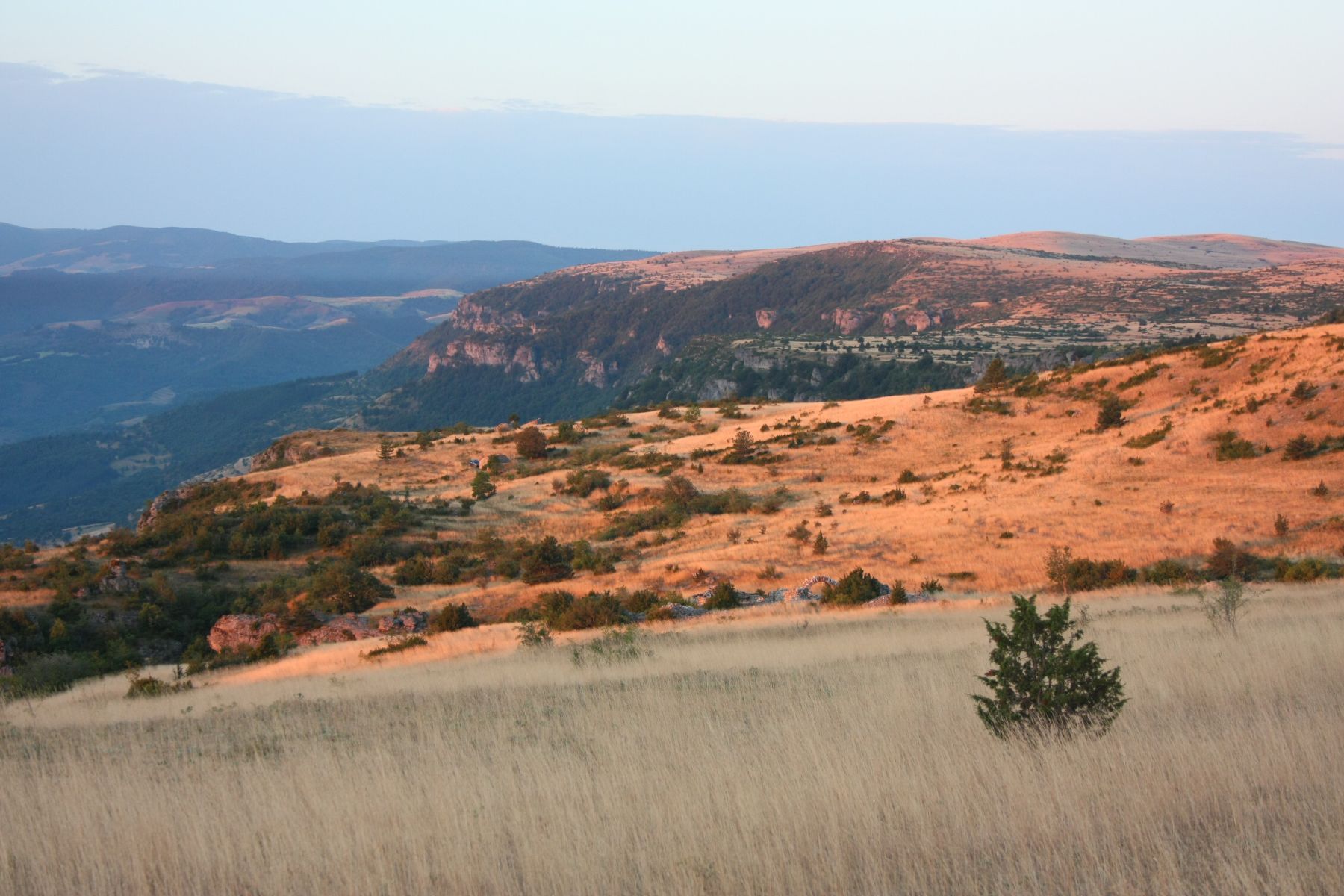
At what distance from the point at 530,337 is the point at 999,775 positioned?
178 meters

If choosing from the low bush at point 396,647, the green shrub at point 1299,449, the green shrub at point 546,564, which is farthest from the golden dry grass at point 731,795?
the green shrub at point 1299,449

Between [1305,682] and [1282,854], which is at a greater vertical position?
[1282,854]

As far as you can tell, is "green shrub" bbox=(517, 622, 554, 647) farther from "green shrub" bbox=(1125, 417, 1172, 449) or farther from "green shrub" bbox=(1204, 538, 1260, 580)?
"green shrub" bbox=(1125, 417, 1172, 449)

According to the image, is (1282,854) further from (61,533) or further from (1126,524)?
(61,533)

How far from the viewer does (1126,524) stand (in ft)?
82.0

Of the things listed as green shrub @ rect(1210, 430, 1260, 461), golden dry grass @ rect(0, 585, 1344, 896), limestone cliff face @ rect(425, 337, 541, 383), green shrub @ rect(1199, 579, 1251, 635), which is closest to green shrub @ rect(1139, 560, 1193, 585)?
green shrub @ rect(1199, 579, 1251, 635)

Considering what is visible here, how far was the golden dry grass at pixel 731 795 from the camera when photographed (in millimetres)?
4656

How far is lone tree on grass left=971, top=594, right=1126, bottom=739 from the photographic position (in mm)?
6598

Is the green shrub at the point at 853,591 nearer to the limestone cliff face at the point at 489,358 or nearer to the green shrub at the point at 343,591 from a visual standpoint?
the green shrub at the point at 343,591

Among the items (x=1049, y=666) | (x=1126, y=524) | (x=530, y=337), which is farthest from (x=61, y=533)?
(x=1049, y=666)

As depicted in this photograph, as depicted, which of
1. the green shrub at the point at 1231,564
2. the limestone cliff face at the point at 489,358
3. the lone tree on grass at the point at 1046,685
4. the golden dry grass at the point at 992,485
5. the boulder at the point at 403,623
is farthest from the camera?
the limestone cliff face at the point at 489,358

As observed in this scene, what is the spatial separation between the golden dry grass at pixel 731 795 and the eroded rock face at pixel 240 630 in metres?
12.0

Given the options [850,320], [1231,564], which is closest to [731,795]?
[1231,564]

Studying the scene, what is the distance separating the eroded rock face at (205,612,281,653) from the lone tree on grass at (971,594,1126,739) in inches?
721
